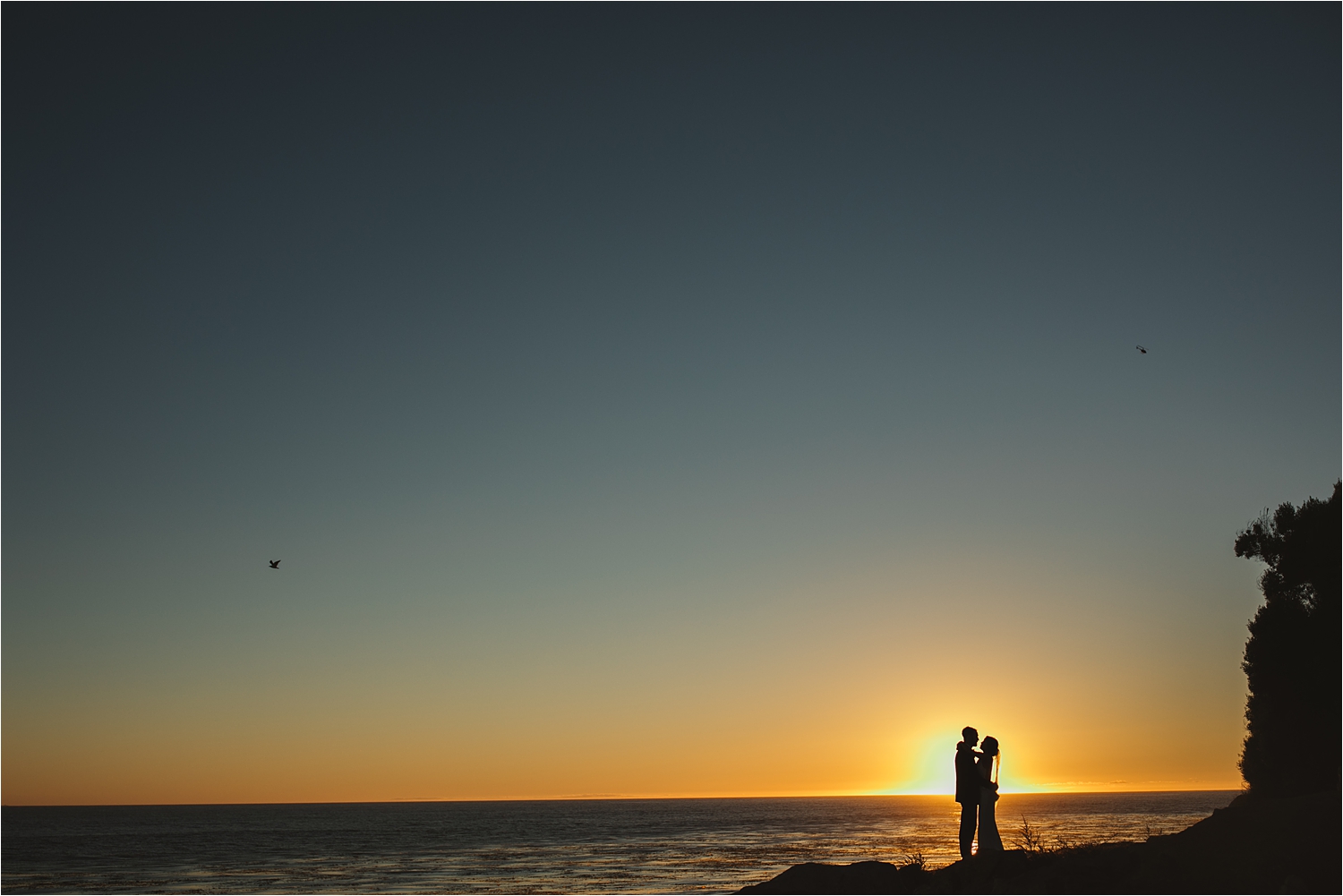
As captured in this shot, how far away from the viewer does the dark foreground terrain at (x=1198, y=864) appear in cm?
1225

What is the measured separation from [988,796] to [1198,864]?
2682mm

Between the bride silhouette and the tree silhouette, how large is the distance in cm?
1398

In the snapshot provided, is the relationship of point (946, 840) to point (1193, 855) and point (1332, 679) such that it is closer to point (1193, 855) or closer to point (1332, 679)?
point (1332, 679)

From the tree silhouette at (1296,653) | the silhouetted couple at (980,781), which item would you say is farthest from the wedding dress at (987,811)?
the tree silhouette at (1296,653)

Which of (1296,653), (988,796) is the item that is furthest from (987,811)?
(1296,653)

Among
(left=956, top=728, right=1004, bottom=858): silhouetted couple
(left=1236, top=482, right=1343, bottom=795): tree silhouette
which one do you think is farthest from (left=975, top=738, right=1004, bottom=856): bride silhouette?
(left=1236, top=482, right=1343, bottom=795): tree silhouette

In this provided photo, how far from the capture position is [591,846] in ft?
217

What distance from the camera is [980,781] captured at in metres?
14.0

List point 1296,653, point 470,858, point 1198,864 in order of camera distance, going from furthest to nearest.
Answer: point 470,858 → point 1296,653 → point 1198,864

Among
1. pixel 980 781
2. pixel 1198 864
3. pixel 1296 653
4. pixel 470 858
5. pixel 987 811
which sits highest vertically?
pixel 1296 653

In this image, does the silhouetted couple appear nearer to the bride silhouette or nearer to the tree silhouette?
the bride silhouette

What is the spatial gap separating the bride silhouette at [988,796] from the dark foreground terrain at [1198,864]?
0.99 ft

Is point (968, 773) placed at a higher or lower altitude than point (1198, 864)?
higher

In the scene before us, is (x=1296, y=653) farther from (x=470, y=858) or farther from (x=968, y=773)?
(x=470, y=858)
